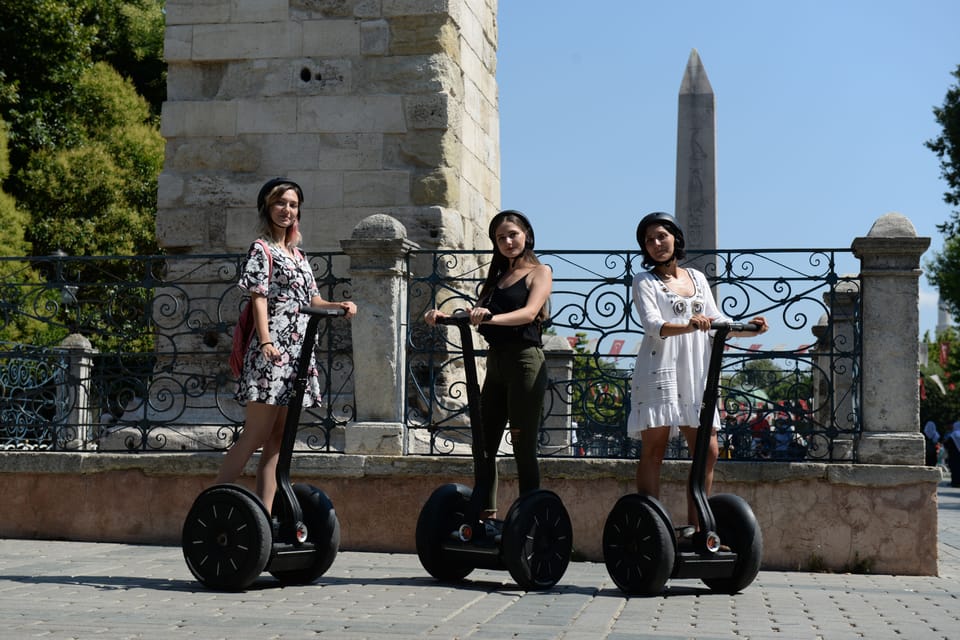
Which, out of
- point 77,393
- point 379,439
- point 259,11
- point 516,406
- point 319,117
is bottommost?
point 379,439

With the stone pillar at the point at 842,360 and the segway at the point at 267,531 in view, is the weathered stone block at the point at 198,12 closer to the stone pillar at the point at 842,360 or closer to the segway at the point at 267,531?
the segway at the point at 267,531

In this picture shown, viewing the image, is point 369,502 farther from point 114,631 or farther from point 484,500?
point 114,631

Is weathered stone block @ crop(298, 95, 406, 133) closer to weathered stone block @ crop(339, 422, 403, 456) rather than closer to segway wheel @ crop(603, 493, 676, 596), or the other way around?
weathered stone block @ crop(339, 422, 403, 456)

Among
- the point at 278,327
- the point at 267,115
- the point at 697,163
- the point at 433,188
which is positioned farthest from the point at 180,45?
the point at 697,163

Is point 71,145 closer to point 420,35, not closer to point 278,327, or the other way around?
point 420,35

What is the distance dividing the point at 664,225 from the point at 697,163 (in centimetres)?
1068

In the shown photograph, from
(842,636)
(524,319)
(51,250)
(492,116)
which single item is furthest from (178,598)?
(51,250)

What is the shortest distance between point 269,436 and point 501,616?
62.5 inches

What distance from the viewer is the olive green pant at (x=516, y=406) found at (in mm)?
6238

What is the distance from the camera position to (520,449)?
625cm

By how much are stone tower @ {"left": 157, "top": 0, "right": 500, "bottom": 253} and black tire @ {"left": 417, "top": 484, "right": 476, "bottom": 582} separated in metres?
3.30

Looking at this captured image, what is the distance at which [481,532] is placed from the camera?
630 cm

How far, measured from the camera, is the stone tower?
9.69 meters

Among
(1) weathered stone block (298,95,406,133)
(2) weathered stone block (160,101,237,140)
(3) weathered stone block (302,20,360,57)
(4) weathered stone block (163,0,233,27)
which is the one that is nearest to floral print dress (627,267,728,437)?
(1) weathered stone block (298,95,406,133)
